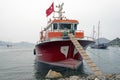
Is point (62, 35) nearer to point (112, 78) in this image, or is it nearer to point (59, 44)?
point (59, 44)

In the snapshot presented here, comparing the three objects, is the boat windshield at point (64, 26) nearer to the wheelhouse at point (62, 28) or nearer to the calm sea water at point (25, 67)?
the wheelhouse at point (62, 28)

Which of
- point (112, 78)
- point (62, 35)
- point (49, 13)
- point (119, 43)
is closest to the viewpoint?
point (112, 78)

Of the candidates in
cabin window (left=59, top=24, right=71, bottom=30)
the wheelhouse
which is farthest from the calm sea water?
cabin window (left=59, top=24, right=71, bottom=30)

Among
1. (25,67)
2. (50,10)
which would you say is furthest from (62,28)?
(25,67)

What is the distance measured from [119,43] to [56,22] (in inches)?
4837

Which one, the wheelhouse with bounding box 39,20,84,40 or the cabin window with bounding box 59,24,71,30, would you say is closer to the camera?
the wheelhouse with bounding box 39,20,84,40

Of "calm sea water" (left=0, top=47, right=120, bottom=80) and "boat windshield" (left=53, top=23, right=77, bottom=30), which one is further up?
"boat windshield" (left=53, top=23, right=77, bottom=30)

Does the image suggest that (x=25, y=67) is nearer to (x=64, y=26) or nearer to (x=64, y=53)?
(x=64, y=26)

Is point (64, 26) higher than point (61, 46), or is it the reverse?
point (64, 26)

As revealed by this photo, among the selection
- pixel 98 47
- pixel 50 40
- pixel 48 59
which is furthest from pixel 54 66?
pixel 98 47

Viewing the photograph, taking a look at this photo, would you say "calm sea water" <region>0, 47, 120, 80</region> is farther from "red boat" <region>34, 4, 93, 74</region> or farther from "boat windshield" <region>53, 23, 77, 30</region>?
"boat windshield" <region>53, 23, 77, 30</region>

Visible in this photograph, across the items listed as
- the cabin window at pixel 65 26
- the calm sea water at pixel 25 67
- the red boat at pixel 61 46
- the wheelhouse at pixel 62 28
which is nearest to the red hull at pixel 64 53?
the red boat at pixel 61 46

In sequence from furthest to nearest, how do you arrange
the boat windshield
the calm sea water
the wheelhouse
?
the boat windshield
the wheelhouse
the calm sea water

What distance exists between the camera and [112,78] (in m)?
14.8
